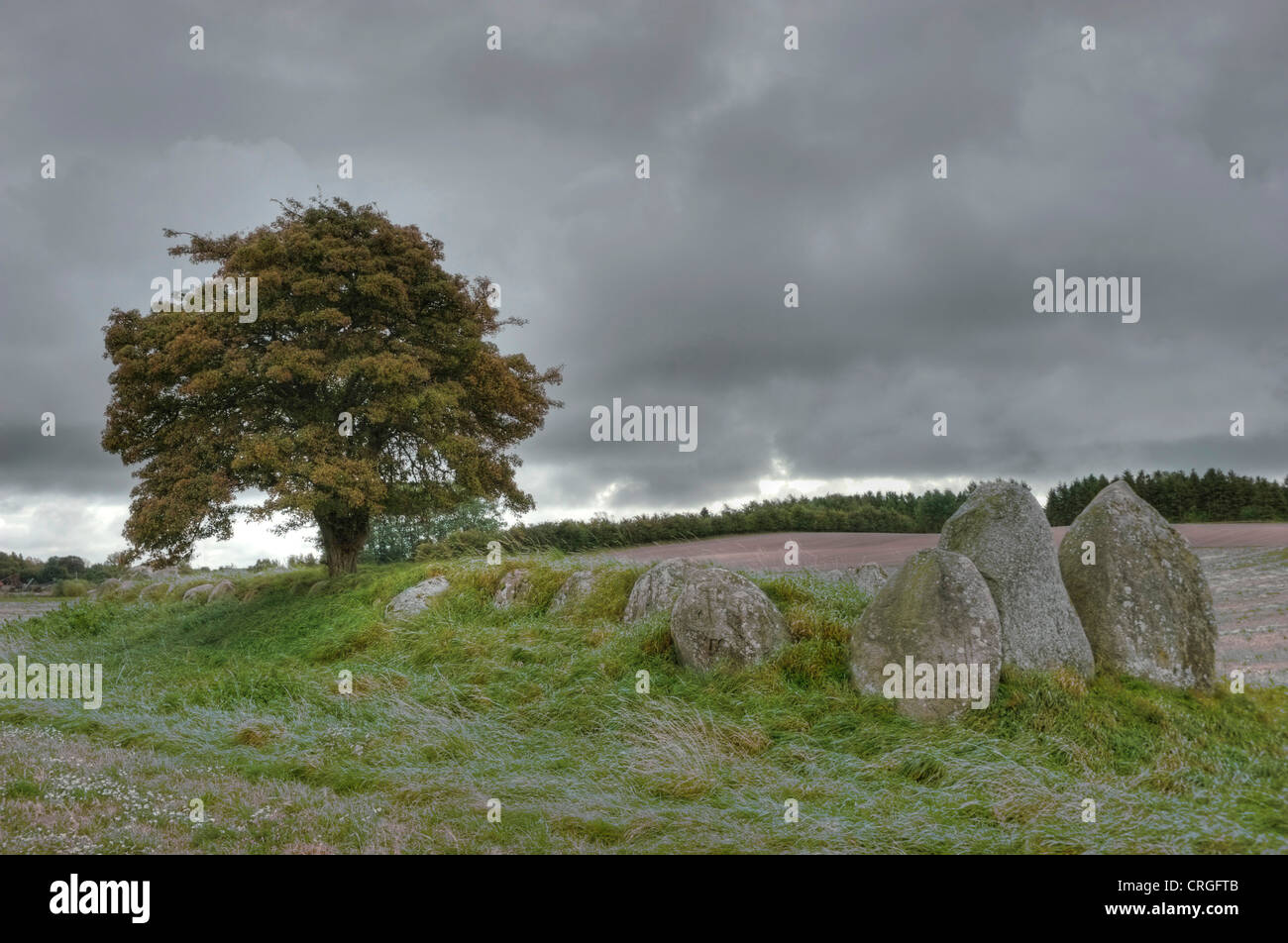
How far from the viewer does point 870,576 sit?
16.0m

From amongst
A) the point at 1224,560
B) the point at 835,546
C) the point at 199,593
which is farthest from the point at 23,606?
the point at 1224,560

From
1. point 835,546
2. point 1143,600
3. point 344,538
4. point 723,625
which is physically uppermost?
point 344,538

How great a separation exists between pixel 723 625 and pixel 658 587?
2623mm

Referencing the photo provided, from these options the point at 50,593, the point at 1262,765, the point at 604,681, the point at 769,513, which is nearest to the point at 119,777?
the point at 604,681

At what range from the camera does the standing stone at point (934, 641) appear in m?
10.1

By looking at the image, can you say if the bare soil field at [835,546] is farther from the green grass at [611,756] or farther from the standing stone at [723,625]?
the green grass at [611,756]

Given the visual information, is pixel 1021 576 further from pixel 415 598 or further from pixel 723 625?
pixel 415 598

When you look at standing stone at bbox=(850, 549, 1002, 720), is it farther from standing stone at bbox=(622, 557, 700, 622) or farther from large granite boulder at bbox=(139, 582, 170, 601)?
large granite boulder at bbox=(139, 582, 170, 601)

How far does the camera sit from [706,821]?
7297mm

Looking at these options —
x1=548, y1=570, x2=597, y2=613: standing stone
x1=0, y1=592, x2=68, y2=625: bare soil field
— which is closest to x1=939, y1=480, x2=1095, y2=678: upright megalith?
x1=548, y1=570, x2=597, y2=613: standing stone

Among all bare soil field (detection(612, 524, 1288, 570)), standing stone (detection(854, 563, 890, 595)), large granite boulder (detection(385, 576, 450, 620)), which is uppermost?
bare soil field (detection(612, 524, 1288, 570))

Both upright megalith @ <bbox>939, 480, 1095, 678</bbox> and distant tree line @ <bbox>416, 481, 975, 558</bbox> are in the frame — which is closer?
upright megalith @ <bbox>939, 480, 1095, 678</bbox>

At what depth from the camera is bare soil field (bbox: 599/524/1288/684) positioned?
1587 centimetres

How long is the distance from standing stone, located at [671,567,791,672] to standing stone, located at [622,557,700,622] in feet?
6.16
